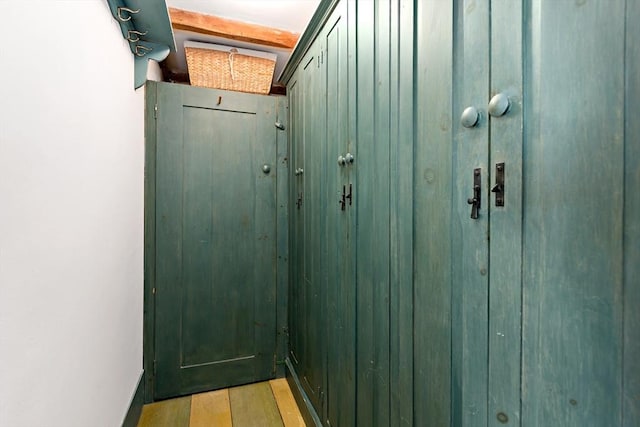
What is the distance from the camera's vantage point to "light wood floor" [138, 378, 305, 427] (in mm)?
1682

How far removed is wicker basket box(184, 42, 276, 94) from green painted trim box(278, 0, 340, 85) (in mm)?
182

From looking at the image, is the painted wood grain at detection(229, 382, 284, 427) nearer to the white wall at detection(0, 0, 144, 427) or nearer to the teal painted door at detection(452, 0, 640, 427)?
the white wall at detection(0, 0, 144, 427)

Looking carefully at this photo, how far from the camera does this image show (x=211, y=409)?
1.80 m

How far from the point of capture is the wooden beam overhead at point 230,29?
5.62ft

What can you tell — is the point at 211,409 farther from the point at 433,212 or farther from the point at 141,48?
the point at 141,48

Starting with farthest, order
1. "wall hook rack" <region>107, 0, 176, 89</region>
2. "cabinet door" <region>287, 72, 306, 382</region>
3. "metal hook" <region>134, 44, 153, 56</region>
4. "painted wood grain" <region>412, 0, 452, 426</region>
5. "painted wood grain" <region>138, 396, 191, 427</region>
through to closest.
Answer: "cabinet door" <region>287, 72, 306, 382</region> < "painted wood grain" <region>138, 396, 191, 427</region> < "metal hook" <region>134, 44, 153, 56</region> < "wall hook rack" <region>107, 0, 176, 89</region> < "painted wood grain" <region>412, 0, 452, 426</region>

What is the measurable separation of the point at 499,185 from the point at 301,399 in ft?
5.50

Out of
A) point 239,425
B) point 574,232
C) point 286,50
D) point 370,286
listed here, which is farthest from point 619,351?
point 286,50

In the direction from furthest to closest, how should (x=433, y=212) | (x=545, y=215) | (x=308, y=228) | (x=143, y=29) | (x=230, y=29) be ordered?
1. (x=230, y=29)
2. (x=308, y=228)
3. (x=143, y=29)
4. (x=433, y=212)
5. (x=545, y=215)

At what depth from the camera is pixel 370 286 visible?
1.02 m

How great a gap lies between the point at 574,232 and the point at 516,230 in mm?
87

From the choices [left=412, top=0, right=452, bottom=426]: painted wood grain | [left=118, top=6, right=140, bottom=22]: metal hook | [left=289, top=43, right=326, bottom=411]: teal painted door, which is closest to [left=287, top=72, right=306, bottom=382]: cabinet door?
[left=289, top=43, right=326, bottom=411]: teal painted door

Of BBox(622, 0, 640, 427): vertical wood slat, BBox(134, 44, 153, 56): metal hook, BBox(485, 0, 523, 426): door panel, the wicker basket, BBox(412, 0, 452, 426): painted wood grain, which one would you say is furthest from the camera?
the wicker basket

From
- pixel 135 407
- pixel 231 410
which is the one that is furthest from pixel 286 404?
pixel 135 407
